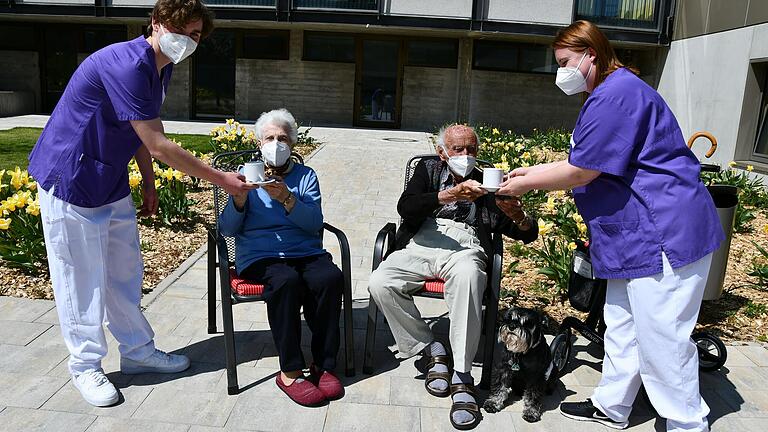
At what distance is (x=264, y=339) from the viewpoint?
149 inches

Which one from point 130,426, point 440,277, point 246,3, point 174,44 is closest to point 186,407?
point 130,426

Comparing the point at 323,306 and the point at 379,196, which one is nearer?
the point at 323,306

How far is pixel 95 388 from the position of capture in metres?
2.96

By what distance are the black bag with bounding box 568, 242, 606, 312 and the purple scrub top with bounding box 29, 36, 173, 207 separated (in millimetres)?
2315

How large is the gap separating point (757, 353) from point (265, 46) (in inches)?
605

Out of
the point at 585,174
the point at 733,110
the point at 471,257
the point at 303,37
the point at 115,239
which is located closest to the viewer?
the point at 585,174

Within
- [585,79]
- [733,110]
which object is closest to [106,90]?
[585,79]

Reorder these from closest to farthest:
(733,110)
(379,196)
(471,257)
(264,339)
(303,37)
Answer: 1. (471,257)
2. (264,339)
3. (379,196)
4. (733,110)
5. (303,37)

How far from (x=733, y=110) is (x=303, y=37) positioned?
35.1 ft

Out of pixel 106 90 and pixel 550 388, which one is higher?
pixel 106 90

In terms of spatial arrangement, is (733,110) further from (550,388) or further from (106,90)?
(106,90)

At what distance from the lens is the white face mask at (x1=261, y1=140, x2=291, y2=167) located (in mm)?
3322

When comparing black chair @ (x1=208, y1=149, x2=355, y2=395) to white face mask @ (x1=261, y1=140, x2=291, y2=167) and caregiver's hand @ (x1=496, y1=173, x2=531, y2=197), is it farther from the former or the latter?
caregiver's hand @ (x1=496, y1=173, x2=531, y2=197)

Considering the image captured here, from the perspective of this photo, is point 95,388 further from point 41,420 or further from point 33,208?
point 33,208
